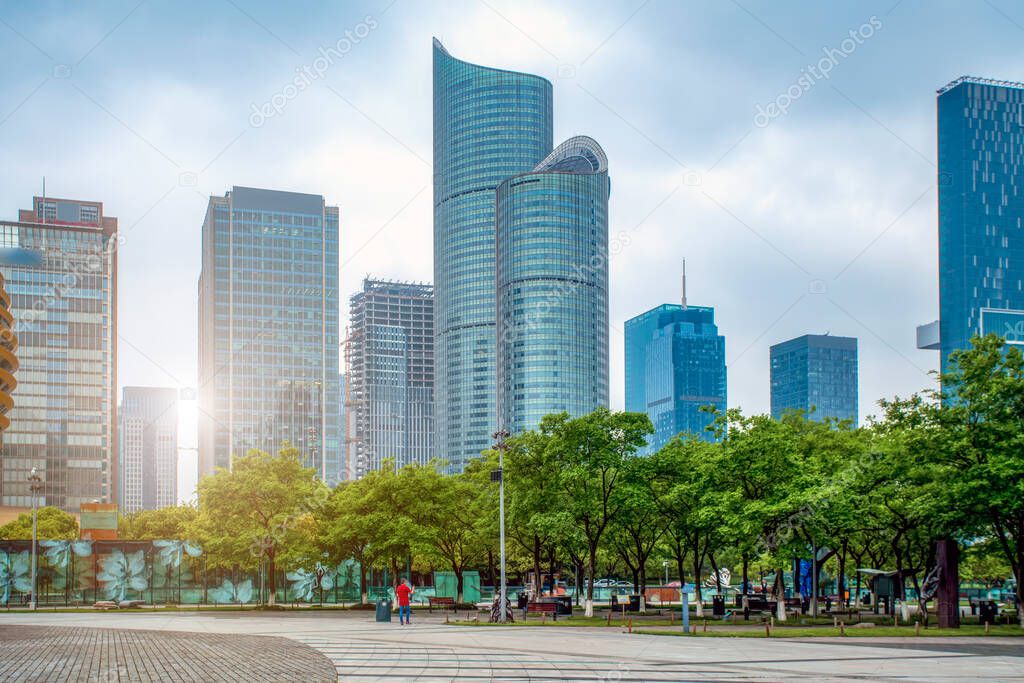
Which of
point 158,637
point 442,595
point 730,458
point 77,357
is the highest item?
point 77,357

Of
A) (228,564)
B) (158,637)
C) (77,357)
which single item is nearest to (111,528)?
(228,564)

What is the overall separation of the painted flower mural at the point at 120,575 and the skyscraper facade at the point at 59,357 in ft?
420

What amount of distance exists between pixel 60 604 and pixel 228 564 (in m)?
13.5

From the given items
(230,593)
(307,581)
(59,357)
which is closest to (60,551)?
(230,593)

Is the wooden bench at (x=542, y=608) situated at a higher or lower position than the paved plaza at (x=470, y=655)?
lower

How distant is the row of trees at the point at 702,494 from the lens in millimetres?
44938

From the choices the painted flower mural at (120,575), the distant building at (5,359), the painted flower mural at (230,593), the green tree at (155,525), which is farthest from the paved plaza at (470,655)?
the green tree at (155,525)

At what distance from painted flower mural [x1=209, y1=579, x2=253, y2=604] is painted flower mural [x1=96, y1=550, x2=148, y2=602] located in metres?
4.80

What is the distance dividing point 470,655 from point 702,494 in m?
24.0

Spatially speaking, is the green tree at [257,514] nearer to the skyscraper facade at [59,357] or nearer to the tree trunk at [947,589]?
the tree trunk at [947,589]

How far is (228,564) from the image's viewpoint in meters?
65.4

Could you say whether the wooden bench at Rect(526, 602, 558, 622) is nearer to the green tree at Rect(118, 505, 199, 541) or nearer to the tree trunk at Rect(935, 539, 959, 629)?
the tree trunk at Rect(935, 539, 959, 629)

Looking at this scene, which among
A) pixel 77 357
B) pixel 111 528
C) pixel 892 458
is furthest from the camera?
pixel 77 357

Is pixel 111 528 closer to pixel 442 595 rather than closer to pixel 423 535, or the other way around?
pixel 442 595
